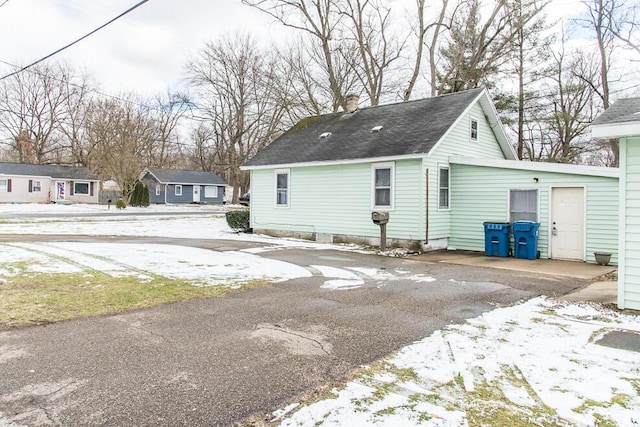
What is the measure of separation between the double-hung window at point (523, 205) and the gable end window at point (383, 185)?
11.4ft

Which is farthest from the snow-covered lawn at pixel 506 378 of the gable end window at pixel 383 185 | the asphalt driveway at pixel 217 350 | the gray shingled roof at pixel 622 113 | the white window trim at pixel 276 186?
the white window trim at pixel 276 186

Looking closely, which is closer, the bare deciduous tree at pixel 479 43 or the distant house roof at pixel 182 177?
the bare deciduous tree at pixel 479 43

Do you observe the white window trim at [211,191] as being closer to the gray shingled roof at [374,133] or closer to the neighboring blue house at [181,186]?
the neighboring blue house at [181,186]

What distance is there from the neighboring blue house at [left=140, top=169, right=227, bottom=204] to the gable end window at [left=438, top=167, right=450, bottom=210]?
38.4 metres

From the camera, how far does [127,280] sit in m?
7.64

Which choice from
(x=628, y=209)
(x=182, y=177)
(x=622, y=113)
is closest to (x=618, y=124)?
(x=622, y=113)

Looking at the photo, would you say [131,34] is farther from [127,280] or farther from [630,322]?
[630,322]

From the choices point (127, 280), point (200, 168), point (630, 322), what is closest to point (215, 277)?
point (127, 280)

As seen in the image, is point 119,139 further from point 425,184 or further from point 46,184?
point 425,184

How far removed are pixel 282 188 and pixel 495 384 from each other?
13.7 meters

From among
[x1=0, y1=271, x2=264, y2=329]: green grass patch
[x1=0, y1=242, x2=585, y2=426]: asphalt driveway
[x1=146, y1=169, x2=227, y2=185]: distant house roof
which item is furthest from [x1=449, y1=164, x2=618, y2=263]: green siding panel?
[x1=146, y1=169, x2=227, y2=185]: distant house roof

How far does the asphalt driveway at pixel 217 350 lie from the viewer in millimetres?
3115

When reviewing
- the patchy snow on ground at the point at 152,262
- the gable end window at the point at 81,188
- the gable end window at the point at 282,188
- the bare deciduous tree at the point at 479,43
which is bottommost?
the patchy snow on ground at the point at 152,262

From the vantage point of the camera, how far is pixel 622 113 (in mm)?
6051
